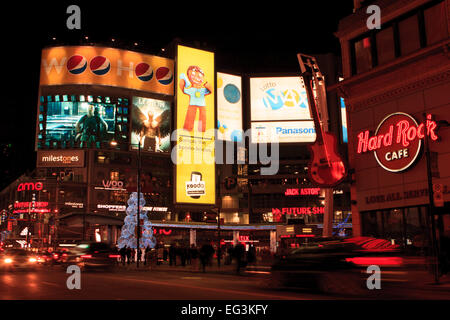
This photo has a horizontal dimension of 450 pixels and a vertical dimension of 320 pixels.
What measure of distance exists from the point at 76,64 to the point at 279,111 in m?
37.5

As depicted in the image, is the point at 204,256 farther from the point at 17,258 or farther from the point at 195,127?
the point at 195,127

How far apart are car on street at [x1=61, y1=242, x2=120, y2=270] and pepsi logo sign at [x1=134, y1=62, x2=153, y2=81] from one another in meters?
64.8

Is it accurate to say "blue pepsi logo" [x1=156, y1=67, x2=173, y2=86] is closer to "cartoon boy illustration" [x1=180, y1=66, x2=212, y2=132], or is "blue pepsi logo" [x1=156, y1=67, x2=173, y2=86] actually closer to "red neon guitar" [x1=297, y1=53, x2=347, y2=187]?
"cartoon boy illustration" [x1=180, y1=66, x2=212, y2=132]

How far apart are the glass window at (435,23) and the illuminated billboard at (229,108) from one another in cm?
6254

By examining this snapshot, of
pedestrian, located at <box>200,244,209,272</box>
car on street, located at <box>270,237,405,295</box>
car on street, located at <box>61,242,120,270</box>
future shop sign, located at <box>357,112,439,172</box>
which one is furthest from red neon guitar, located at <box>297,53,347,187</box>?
car on street, located at <box>270,237,405,295</box>

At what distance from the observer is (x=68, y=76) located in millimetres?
87812

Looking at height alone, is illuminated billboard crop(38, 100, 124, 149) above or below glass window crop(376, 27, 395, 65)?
above

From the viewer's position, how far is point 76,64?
289 feet

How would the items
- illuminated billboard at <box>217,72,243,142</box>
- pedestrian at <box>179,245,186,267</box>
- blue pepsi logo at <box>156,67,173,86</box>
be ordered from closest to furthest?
pedestrian at <box>179,245,186,267</box>
illuminated billboard at <box>217,72,243,142</box>
blue pepsi logo at <box>156,67,173,86</box>

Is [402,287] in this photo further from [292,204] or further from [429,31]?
[292,204]

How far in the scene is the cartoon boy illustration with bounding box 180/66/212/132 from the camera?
85125mm

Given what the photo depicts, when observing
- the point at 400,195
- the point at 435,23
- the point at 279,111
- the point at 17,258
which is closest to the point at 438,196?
the point at 400,195

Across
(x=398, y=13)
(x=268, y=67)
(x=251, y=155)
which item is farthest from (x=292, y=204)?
(x=398, y=13)

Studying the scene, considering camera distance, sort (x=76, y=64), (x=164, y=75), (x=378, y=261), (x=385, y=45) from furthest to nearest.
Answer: (x=164, y=75)
(x=76, y=64)
(x=385, y=45)
(x=378, y=261)
